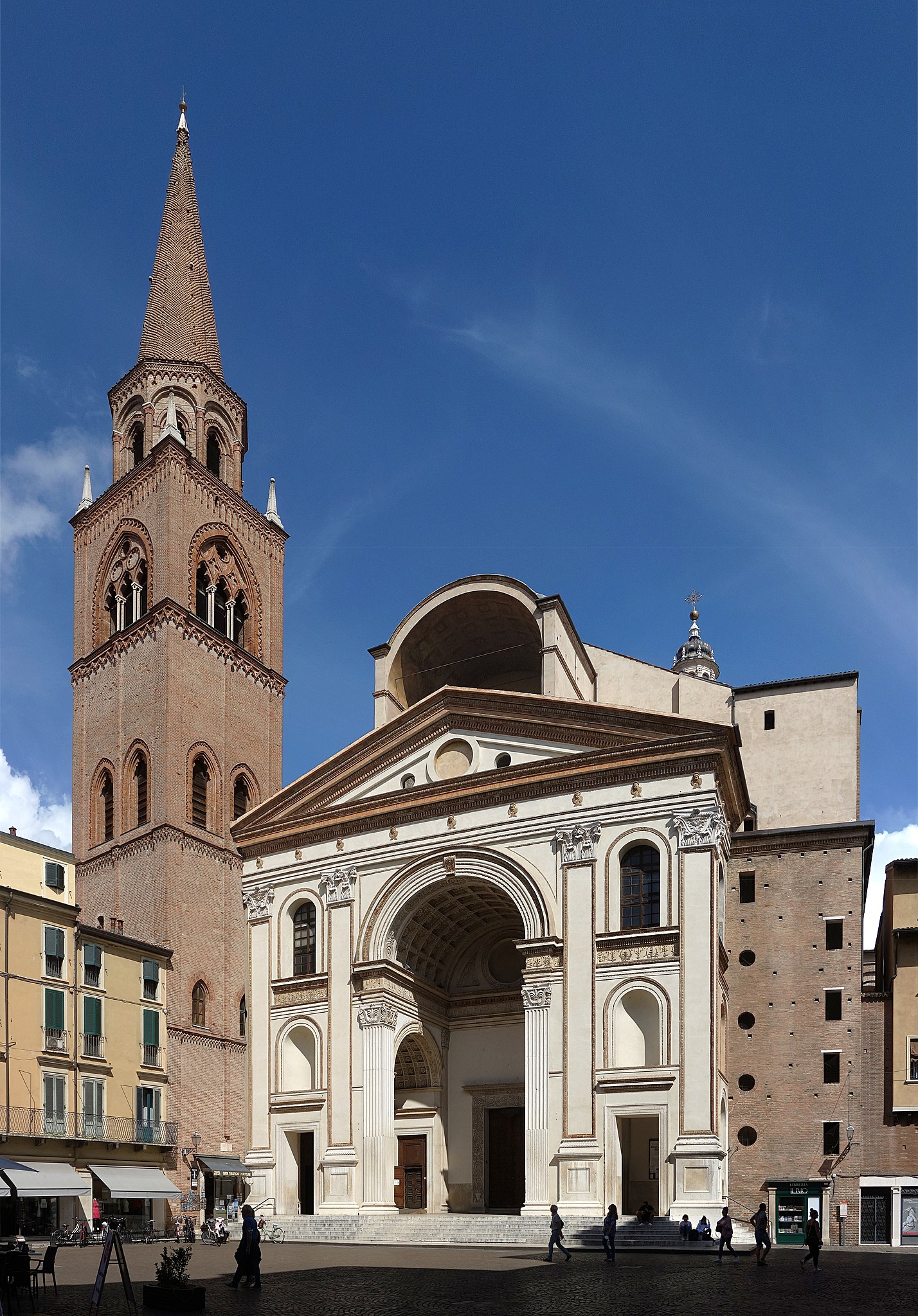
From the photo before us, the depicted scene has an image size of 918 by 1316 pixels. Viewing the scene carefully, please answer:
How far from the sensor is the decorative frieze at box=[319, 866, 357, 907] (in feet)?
111

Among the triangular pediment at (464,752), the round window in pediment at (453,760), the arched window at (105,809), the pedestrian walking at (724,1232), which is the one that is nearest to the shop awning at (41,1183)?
the triangular pediment at (464,752)

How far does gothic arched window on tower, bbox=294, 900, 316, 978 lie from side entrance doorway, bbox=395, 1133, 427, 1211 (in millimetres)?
5447

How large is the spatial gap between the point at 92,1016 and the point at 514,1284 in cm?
2094

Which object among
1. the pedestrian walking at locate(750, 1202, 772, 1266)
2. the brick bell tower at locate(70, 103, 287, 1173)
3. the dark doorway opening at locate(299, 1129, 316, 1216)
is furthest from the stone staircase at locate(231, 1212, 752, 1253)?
the brick bell tower at locate(70, 103, 287, 1173)

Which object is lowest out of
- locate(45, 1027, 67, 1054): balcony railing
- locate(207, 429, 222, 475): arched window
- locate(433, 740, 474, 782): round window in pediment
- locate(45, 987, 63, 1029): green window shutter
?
locate(45, 1027, 67, 1054): balcony railing

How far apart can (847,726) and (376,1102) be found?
16425mm

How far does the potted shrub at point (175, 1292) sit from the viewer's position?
15508 millimetres

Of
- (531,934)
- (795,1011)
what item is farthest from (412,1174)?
(795,1011)

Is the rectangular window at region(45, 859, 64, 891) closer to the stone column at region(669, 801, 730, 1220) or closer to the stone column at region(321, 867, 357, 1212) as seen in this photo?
the stone column at region(321, 867, 357, 1212)

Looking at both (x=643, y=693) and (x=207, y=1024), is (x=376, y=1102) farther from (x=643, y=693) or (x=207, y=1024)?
(x=643, y=693)

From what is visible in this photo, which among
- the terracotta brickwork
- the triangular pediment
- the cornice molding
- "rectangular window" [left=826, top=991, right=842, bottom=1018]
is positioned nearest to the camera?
the terracotta brickwork

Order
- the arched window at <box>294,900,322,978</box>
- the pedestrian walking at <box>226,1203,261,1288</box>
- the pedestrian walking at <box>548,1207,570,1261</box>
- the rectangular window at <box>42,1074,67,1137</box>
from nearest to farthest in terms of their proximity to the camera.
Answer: the pedestrian walking at <box>226,1203,261,1288</box>, the pedestrian walking at <box>548,1207,570,1261</box>, the rectangular window at <box>42,1074,67,1137</box>, the arched window at <box>294,900,322,978</box>

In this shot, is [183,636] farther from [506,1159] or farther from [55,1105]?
[506,1159]

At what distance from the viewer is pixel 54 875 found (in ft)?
120
